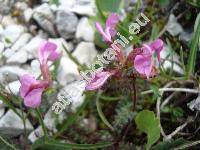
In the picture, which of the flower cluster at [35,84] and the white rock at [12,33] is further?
the white rock at [12,33]

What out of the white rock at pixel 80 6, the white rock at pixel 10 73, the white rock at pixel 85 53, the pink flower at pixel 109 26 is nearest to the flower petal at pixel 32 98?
the pink flower at pixel 109 26

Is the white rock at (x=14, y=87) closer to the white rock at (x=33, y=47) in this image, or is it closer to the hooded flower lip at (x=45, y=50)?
the white rock at (x=33, y=47)

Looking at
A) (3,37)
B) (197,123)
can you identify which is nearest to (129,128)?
(197,123)

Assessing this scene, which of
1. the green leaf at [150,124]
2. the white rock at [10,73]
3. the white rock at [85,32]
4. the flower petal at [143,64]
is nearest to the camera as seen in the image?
the flower petal at [143,64]

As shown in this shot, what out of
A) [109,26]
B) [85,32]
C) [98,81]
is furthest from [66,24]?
[98,81]

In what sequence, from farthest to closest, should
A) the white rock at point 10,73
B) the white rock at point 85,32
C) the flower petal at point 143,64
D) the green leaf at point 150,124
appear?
the white rock at point 85,32 < the white rock at point 10,73 < the green leaf at point 150,124 < the flower petal at point 143,64

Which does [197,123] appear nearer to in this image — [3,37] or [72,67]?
[72,67]

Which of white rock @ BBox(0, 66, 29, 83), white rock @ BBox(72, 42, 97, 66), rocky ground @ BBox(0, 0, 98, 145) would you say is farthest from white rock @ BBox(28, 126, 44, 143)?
white rock @ BBox(72, 42, 97, 66)
